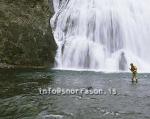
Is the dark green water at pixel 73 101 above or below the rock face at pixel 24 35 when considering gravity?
below

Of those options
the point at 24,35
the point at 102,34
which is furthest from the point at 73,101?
the point at 102,34

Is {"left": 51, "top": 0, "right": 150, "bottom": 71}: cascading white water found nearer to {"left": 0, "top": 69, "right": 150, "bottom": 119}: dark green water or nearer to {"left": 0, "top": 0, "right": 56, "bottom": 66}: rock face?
{"left": 0, "top": 0, "right": 56, "bottom": 66}: rock face

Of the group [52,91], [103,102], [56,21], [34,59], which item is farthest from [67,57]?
[103,102]

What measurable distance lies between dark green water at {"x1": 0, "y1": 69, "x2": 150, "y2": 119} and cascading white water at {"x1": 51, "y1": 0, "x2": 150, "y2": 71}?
29.1 feet

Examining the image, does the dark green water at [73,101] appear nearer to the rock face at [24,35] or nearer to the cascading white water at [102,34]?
the rock face at [24,35]

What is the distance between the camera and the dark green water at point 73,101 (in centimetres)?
1255

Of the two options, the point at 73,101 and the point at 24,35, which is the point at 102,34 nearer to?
the point at 24,35

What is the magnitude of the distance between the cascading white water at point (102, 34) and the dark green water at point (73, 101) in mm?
8871

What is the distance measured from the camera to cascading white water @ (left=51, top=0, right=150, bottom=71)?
30.0 meters

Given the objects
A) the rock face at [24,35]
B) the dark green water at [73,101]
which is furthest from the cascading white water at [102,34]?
the dark green water at [73,101]

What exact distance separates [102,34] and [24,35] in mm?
7854

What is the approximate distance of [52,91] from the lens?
1723 cm

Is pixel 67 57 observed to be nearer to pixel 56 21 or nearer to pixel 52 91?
pixel 56 21

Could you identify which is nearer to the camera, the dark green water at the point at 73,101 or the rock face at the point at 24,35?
the dark green water at the point at 73,101
